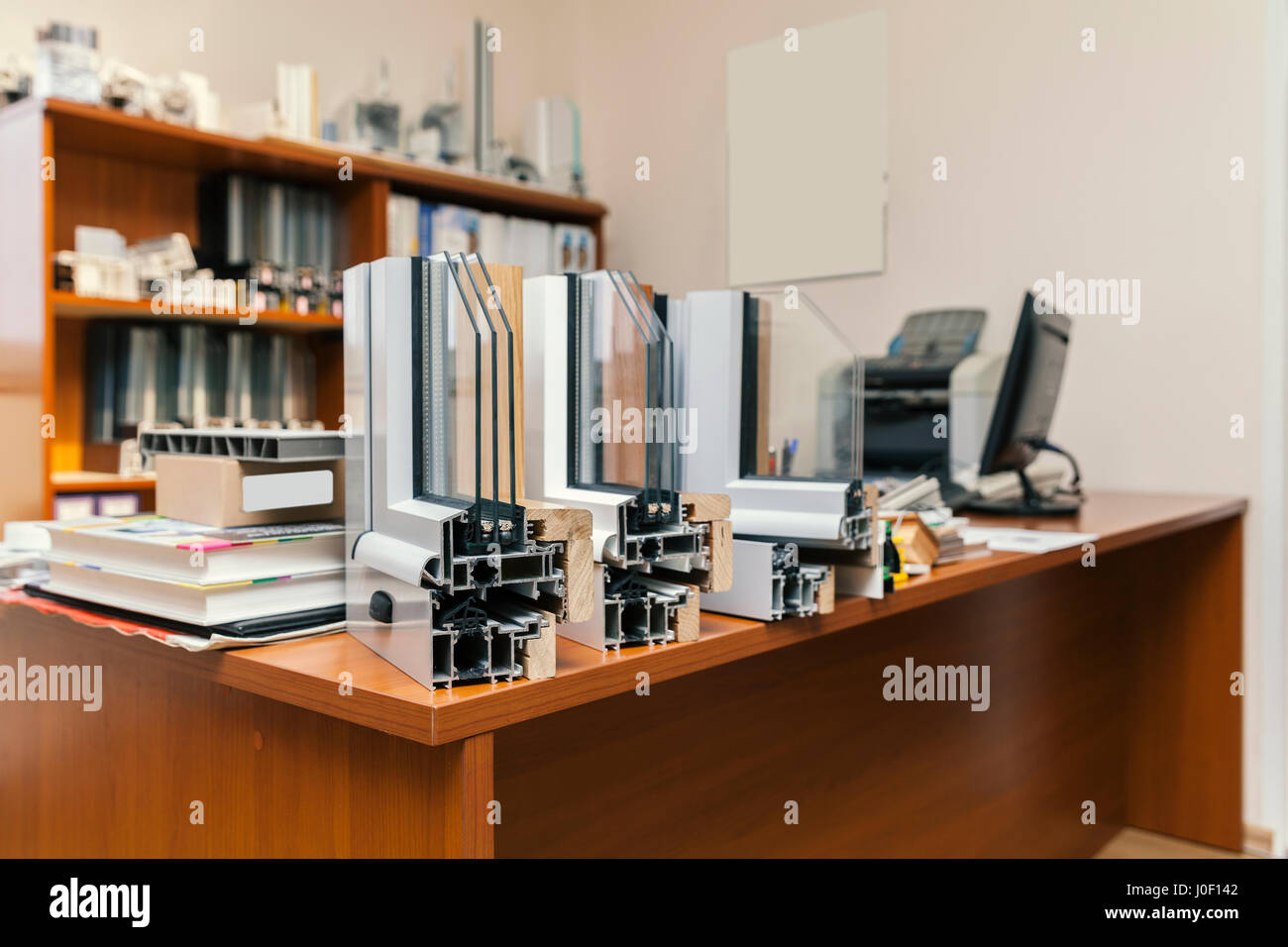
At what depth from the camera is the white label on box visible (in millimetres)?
977

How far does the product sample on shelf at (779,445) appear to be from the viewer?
1.03 m

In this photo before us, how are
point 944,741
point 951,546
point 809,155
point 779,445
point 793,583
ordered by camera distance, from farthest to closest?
point 809,155, point 944,741, point 951,546, point 779,445, point 793,583

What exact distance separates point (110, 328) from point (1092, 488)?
A: 2.57 m

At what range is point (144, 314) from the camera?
8.00ft

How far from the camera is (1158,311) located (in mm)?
2623

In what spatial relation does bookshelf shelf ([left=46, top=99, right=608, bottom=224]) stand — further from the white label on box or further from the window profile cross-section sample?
the window profile cross-section sample

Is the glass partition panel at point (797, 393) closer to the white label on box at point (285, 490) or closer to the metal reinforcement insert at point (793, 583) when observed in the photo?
the metal reinforcement insert at point (793, 583)

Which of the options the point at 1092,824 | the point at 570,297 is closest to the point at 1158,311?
the point at 1092,824

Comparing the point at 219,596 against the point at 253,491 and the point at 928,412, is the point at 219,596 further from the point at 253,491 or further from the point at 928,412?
the point at 928,412

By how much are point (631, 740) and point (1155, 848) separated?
1.96m

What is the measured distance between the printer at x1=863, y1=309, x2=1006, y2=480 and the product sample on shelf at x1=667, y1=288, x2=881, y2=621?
1.10 metres

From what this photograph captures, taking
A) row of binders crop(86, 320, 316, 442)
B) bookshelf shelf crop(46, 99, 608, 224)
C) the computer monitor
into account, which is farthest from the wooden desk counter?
bookshelf shelf crop(46, 99, 608, 224)

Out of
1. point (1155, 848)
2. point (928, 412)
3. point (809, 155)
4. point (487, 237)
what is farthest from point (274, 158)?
point (1155, 848)
